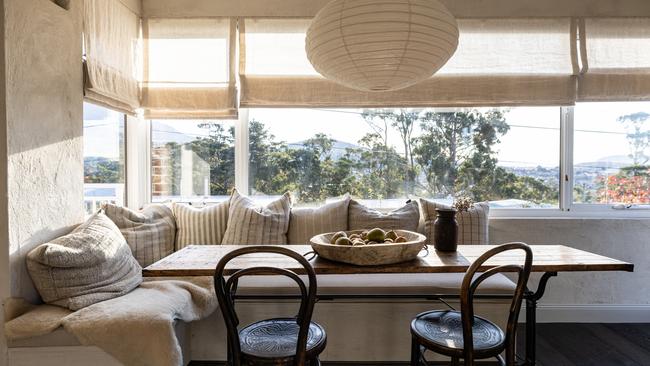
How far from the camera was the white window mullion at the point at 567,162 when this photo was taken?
2988mm

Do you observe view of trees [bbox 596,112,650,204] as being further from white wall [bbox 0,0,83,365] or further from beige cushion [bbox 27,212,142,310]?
white wall [bbox 0,0,83,365]

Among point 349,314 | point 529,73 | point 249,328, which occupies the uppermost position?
point 529,73

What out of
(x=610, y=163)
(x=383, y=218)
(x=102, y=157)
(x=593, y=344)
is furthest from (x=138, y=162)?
(x=610, y=163)

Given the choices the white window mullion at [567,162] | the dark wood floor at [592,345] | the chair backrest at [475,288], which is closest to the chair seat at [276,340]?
the chair backrest at [475,288]

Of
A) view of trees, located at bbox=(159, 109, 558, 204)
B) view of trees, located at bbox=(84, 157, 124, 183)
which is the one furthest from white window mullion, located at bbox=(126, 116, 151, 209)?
view of trees, located at bbox=(159, 109, 558, 204)

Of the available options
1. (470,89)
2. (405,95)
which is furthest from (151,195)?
(470,89)

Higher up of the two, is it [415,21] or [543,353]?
[415,21]

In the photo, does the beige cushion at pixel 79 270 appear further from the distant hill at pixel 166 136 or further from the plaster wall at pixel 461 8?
the plaster wall at pixel 461 8

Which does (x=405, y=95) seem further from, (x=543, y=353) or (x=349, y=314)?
(x=543, y=353)

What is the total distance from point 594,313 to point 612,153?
4.19 feet

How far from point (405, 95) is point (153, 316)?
2244 millimetres

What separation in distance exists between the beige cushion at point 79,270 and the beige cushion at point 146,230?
45cm

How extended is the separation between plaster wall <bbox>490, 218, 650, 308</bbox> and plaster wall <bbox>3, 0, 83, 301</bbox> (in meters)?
2.90

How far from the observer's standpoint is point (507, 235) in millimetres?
2881
